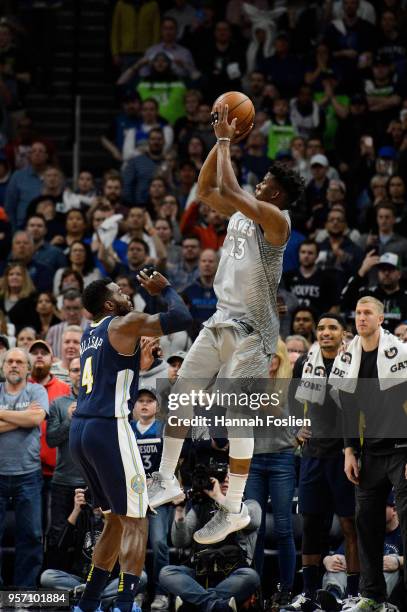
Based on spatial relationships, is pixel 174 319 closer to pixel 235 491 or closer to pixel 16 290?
pixel 235 491

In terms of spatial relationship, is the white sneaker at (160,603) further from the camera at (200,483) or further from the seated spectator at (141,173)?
the seated spectator at (141,173)

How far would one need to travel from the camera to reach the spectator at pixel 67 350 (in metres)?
12.2

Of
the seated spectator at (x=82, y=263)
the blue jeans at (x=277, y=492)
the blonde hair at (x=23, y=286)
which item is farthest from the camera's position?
the seated spectator at (x=82, y=263)

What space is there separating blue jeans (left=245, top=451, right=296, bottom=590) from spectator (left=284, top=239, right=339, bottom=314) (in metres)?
2.82

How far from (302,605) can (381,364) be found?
2148 millimetres

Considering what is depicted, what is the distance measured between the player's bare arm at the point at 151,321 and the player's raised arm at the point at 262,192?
0.77 metres

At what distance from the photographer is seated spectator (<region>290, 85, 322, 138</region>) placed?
17.3 meters

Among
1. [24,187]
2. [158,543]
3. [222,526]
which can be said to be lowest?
[158,543]

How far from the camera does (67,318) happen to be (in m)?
13.2

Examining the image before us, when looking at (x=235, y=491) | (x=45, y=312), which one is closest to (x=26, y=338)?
(x=45, y=312)

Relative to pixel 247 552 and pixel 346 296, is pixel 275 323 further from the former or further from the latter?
pixel 346 296

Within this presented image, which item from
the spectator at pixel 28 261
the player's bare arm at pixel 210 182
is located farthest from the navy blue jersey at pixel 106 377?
the spectator at pixel 28 261

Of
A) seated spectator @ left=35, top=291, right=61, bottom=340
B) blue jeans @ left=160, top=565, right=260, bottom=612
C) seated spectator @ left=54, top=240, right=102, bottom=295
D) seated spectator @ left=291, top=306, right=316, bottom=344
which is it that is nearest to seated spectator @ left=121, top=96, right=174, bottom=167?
seated spectator @ left=54, top=240, right=102, bottom=295

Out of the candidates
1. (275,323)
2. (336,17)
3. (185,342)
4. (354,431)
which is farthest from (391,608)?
(336,17)
